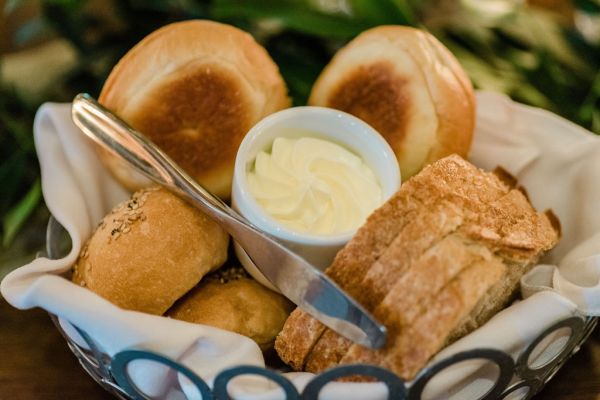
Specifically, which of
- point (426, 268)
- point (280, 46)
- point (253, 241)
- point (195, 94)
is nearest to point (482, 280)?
point (426, 268)

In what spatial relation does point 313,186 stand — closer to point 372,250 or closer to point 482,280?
point 372,250

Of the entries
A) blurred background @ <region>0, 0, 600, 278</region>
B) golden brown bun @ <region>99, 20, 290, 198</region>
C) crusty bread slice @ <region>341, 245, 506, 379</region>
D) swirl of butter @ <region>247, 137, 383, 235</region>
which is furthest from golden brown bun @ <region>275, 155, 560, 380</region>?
blurred background @ <region>0, 0, 600, 278</region>

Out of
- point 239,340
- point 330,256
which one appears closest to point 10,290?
point 239,340

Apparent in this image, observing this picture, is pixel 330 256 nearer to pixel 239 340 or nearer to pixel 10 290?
pixel 239 340

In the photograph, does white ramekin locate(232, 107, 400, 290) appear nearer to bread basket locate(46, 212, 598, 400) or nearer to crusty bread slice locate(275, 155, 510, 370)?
crusty bread slice locate(275, 155, 510, 370)

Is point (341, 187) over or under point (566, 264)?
over

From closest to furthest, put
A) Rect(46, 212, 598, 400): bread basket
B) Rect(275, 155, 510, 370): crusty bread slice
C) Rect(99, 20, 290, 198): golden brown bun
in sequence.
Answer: Rect(46, 212, 598, 400): bread basket < Rect(275, 155, 510, 370): crusty bread slice < Rect(99, 20, 290, 198): golden brown bun
